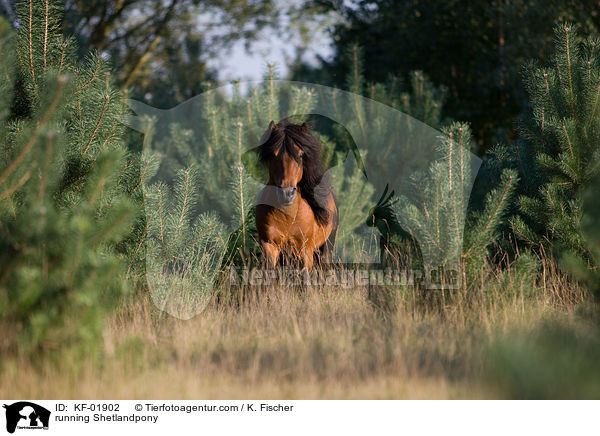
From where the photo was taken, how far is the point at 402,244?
3.83m

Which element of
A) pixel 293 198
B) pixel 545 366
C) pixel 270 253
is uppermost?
pixel 293 198

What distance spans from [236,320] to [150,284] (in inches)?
28.4

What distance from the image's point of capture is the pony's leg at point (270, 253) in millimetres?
4371

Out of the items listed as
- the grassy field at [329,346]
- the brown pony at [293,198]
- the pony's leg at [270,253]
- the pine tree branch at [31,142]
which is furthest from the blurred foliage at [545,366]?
the pine tree branch at [31,142]

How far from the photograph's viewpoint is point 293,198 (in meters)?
3.97

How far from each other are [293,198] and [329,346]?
141 centimetres

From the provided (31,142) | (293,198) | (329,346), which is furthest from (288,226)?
(31,142)

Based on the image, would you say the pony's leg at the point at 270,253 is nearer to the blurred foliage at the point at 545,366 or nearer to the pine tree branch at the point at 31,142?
the blurred foliage at the point at 545,366

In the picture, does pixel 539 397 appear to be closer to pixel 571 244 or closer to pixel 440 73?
pixel 571 244

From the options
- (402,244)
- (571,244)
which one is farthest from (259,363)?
(571,244)

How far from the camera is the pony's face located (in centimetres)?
393
